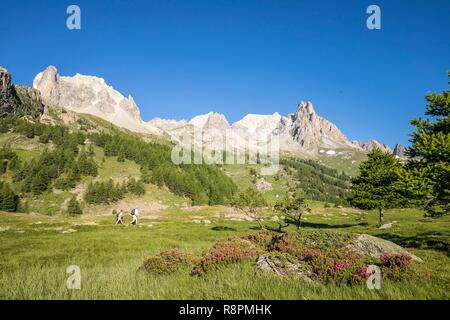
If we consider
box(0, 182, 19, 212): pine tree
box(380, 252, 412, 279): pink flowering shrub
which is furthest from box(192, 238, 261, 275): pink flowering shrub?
box(0, 182, 19, 212): pine tree

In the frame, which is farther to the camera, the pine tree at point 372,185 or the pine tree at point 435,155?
the pine tree at point 372,185

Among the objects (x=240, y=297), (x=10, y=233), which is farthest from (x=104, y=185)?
(x=240, y=297)

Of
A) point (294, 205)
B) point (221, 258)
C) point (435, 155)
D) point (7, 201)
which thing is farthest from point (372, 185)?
point (7, 201)

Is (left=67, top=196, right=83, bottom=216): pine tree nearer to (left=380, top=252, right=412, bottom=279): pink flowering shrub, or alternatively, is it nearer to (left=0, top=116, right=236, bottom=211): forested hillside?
(left=0, top=116, right=236, bottom=211): forested hillside

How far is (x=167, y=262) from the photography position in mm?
12836

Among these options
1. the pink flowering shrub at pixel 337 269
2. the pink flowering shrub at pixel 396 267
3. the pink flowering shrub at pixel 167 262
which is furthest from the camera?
the pink flowering shrub at pixel 167 262

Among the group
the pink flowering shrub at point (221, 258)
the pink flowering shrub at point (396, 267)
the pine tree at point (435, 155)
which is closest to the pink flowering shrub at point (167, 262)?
the pink flowering shrub at point (221, 258)

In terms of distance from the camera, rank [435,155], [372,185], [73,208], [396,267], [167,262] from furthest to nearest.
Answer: [73,208] → [372,185] → [435,155] → [167,262] → [396,267]

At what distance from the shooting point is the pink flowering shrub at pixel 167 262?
40.8 feet

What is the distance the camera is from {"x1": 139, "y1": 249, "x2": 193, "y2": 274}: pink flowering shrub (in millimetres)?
12440

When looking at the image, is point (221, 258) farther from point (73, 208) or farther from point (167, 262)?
point (73, 208)

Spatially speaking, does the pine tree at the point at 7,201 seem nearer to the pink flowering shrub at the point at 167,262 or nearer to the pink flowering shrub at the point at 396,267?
the pink flowering shrub at the point at 167,262
